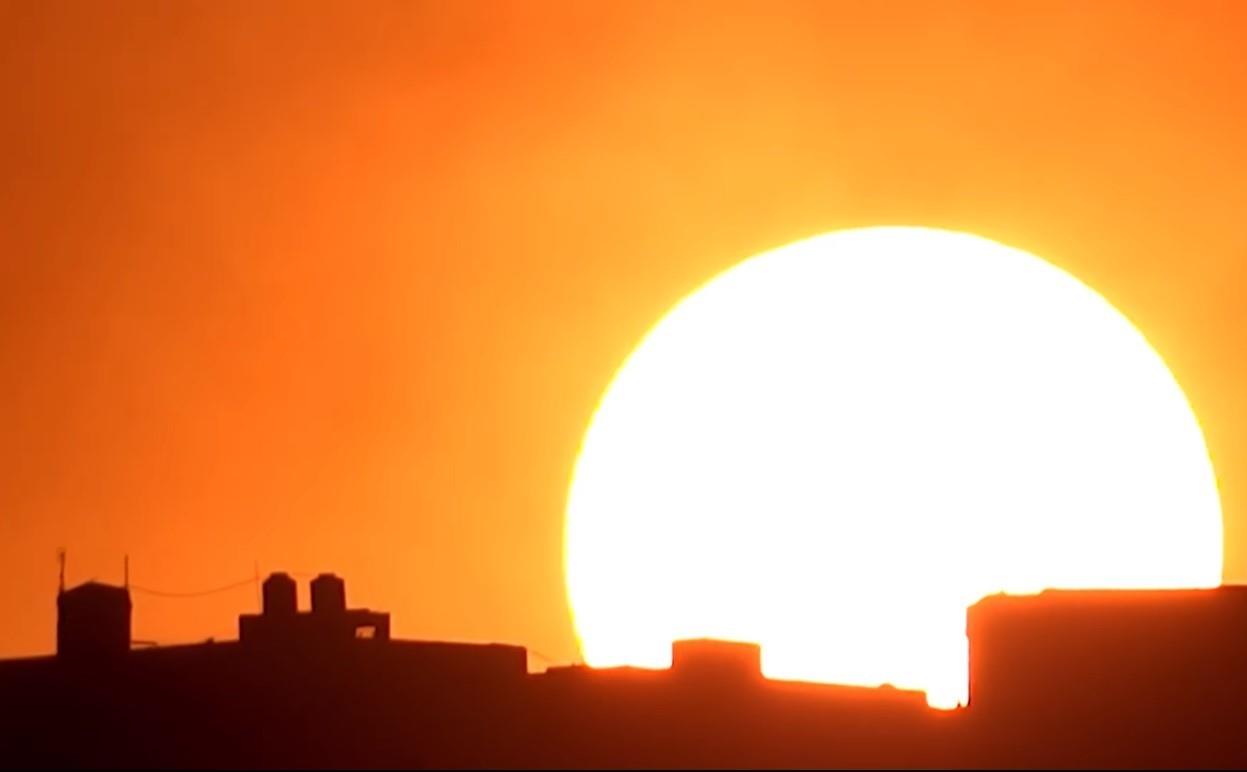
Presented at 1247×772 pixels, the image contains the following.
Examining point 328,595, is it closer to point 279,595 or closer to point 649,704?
point 279,595

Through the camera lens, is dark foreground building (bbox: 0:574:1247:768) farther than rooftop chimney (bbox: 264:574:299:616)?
No

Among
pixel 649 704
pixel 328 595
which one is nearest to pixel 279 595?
pixel 328 595

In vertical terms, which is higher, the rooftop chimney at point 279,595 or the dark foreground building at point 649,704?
the rooftop chimney at point 279,595

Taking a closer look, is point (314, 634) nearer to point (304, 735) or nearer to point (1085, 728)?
point (304, 735)

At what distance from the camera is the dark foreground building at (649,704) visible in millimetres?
42812

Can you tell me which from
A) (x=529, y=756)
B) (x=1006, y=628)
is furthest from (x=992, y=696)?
(x=529, y=756)

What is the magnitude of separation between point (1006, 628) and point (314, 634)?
12.9 metres

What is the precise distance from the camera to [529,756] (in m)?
40.2

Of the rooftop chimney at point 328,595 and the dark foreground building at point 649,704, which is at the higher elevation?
the rooftop chimney at point 328,595

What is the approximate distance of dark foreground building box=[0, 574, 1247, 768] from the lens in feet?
140

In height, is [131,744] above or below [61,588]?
below

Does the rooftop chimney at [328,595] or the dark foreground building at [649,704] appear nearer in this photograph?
the dark foreground building at [649,704]

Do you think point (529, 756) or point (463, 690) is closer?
point (529, 756)

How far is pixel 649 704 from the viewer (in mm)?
45375
